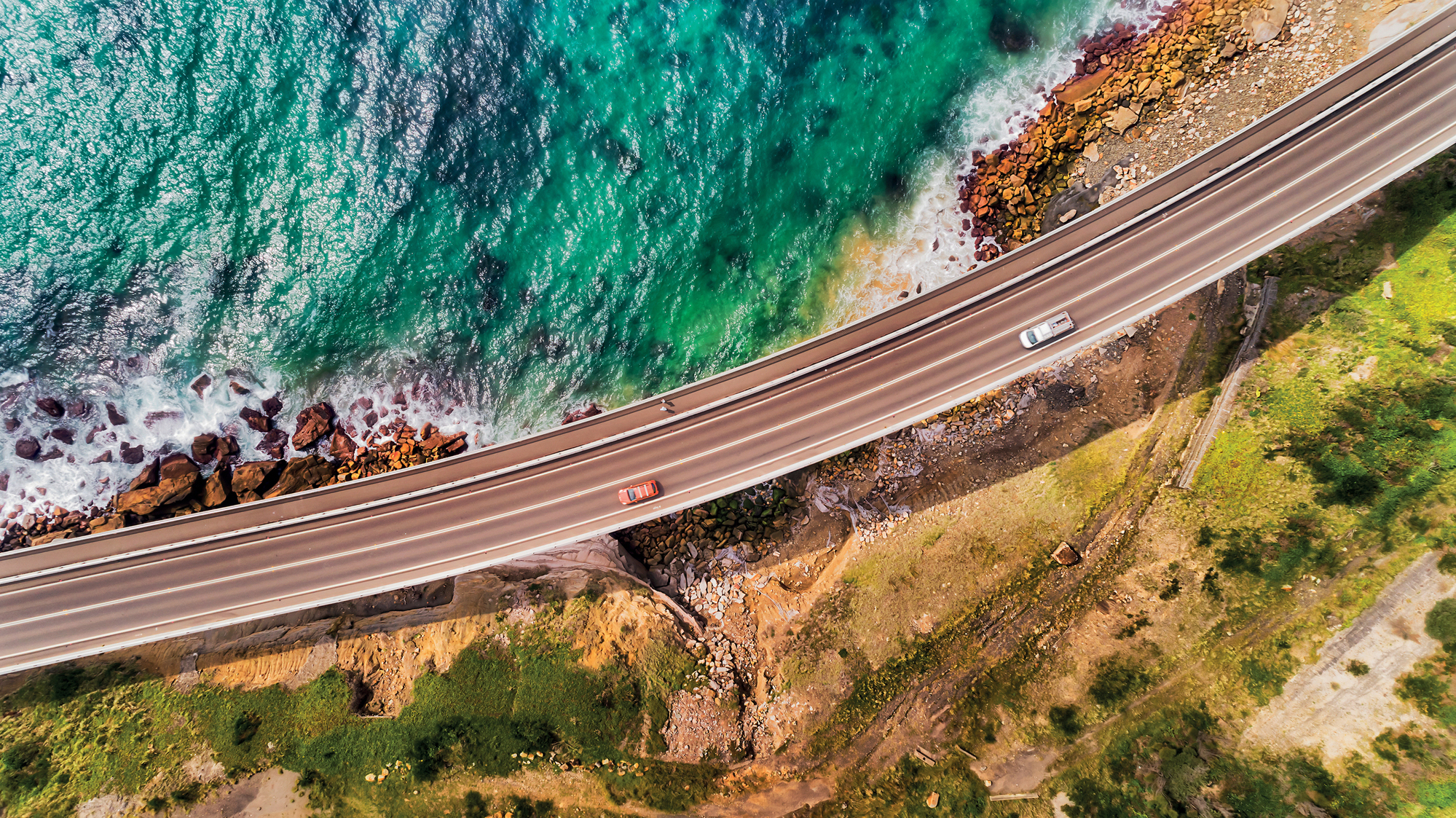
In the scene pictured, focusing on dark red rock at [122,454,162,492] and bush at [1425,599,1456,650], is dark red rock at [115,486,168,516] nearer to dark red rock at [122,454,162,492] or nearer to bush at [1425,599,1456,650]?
dark red rock at [122,454,162,492]

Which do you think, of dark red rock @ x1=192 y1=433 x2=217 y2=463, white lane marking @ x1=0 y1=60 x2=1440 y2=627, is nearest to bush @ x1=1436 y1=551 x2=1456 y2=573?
white lane marking @ x1=0 y1=60 x2=1440 y2=627

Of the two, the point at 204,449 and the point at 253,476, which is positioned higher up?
the point at 204,449

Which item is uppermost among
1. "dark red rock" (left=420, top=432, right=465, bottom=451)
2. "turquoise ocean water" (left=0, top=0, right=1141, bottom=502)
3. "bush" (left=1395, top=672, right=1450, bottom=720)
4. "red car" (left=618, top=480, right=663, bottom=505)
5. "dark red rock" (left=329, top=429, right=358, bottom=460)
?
"turquoise ocean water" (left=0, top=0, right=1141, bottom=502)

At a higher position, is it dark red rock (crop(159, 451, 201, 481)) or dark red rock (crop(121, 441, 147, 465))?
dark red rock (crop(121, 441, 147, 465))

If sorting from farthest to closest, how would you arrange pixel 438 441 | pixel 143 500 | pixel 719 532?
pixel 438 441, pixel 719 532, pixel 143 500

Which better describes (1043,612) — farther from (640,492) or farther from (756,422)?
(640,492)

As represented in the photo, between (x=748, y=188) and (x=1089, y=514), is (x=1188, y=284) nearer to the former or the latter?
(x=1089, y=514)

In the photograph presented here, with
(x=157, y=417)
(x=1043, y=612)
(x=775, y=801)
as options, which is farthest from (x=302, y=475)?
(x=1043, y=612)

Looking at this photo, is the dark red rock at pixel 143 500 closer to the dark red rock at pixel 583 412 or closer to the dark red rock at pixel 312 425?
the dark red rock at pixel 312 425
